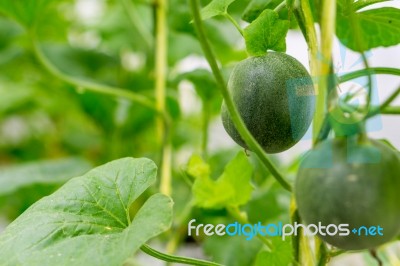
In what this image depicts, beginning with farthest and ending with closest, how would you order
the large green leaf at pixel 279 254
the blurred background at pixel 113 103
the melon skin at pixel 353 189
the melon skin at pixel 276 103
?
the blurred background at pixel 113 103 → the large green leaf at pixel 279 254 → the melon skin at pixel 276 103 → the melon skin at pixel 353 189

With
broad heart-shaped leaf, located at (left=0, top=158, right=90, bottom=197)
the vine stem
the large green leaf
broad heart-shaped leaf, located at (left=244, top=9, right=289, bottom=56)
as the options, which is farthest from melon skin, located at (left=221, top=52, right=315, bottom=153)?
broad heart-shaped leaf, located at (left=0, top=158, right=90, bottom=197)

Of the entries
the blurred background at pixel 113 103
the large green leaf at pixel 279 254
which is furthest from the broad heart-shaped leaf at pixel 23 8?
the large green leaf at pixel 279 254

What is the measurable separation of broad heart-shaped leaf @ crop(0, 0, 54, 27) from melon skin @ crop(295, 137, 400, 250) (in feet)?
2.68

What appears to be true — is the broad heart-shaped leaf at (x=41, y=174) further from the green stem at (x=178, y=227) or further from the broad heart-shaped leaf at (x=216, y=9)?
the broad heart-shaped leaf at (x=216, y=9)

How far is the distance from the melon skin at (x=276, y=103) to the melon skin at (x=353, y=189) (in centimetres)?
10

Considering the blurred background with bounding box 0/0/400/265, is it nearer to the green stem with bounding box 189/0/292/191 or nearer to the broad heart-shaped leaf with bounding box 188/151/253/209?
Result: the broad heart-shaped leaf with bounding box 188/151/253/209

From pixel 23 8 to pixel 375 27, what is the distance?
68cm

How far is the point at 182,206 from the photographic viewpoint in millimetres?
1178

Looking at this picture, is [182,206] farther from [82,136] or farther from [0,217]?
[0,217]

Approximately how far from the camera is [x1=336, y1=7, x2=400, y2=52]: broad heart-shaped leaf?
565 mm

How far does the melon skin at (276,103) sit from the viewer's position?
0.45m

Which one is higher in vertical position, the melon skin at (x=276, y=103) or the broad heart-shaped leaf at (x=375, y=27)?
the broad heart-shaped leaf at (x=375, y=27)

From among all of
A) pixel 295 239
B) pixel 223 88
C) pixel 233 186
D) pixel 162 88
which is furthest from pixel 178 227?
pixel 223 88

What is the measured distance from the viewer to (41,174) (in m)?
1.16
